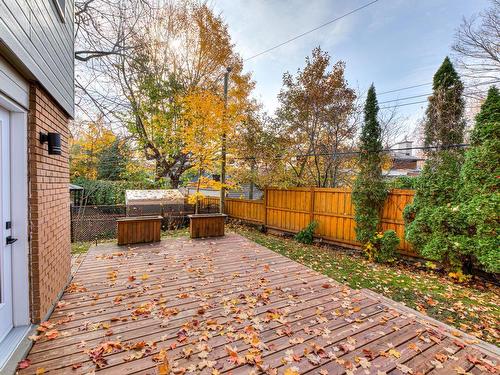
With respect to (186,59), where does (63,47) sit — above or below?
below

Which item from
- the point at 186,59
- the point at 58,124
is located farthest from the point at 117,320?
the point at 186,59

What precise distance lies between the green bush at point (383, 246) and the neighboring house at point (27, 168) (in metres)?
6.80

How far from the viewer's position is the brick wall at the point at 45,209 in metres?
2.54

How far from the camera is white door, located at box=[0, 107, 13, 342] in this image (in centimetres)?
223

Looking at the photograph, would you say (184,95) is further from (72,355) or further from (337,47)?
(72,355)

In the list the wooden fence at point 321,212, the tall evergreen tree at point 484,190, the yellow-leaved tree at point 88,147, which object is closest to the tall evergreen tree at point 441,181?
the tall evergreen tree at point 484,190

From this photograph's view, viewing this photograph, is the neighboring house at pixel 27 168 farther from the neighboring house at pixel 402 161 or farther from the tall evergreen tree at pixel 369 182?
the neighboring house at pixel 402 161

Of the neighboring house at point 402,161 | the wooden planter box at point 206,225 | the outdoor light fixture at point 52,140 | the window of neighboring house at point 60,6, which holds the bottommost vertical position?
the wooden planter box at point 206,225

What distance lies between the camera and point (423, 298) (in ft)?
13.3

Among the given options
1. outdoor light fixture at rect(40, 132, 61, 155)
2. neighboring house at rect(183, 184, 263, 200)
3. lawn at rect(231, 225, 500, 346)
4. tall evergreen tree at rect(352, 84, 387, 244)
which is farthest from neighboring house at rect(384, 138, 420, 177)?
outdoor light fixture at rect(40, 132, 61, 155)

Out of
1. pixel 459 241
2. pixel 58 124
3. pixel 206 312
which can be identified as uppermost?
pixel 58 124

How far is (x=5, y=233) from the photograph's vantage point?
229cm

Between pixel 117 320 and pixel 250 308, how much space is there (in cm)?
165

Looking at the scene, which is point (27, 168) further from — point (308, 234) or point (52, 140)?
point (308, 234)
